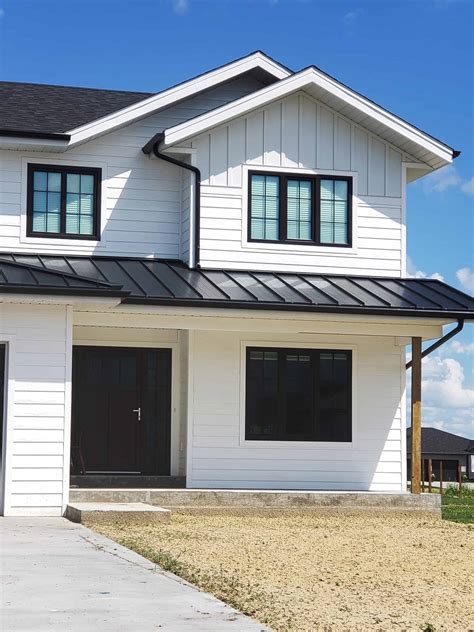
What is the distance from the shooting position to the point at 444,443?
36219 mm

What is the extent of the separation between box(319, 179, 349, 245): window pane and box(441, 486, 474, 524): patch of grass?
500cm

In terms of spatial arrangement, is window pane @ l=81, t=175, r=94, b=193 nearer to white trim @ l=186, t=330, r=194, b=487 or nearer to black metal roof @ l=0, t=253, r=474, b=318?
black metal roof @ l=0, t=253, r=474, b=318

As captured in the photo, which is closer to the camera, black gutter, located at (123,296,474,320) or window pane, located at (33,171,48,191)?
black gutter, located at (123,296,474,320)

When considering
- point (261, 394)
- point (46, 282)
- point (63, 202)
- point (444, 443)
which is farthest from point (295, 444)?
point (444, 443)

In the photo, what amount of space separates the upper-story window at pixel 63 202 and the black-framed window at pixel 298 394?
3590mm

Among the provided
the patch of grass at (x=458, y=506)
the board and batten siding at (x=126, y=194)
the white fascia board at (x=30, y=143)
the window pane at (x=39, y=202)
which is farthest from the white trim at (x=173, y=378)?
the patch of grass at (x=458, y=506)

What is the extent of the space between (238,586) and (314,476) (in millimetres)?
9220

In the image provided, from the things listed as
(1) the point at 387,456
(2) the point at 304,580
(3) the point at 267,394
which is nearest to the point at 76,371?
(3) the point at 267,394

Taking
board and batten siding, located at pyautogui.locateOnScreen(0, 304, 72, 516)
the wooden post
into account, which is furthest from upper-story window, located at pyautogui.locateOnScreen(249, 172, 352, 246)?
board and batten siding, located at pyautogui.locateOnScreen(0, 304, 72, 516)

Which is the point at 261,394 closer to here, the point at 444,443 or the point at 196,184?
the point at 196,184

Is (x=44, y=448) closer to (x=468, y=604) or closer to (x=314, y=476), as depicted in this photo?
(x=314, y=476)

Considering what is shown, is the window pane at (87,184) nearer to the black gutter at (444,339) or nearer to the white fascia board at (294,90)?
the white fascia board at (294,90)

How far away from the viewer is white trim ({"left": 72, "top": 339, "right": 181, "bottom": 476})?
62.1 ft

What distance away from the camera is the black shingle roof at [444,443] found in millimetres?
35000
